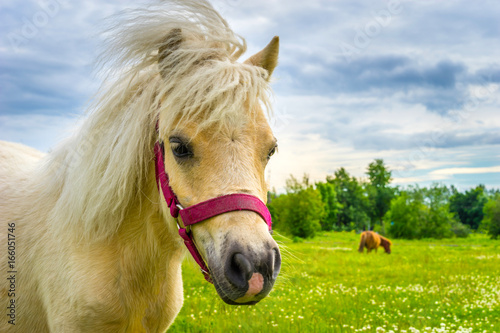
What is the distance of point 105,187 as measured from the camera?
254cm

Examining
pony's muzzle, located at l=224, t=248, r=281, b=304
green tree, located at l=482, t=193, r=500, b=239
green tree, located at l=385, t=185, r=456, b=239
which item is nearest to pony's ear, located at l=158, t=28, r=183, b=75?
pony's muzzle, located at l=224, t=248, r=281, b=304

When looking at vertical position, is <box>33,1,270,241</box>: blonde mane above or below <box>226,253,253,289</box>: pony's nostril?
above

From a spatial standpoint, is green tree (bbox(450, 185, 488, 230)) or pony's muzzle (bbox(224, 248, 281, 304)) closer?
pony's muzzle (bbox(224, 248, 281, 304))

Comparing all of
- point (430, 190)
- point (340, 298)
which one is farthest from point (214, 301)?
point (430, 190)

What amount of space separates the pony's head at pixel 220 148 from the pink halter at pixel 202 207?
33mm

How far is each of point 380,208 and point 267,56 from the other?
278 ft

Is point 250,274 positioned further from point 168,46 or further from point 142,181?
point 168,46

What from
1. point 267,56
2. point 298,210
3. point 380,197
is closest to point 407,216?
point 298,210

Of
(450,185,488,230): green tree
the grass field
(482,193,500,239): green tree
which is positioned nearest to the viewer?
the grass field

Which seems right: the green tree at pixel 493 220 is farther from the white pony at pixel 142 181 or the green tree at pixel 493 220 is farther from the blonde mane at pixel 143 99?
the blonde mane at pixel 143 99

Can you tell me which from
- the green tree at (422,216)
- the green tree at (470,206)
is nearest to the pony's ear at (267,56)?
the green tree at (422,216)

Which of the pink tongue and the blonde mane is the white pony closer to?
the blonde mane

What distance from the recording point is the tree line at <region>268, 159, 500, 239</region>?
37.7m

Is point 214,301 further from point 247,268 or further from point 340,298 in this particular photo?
point 247,268
